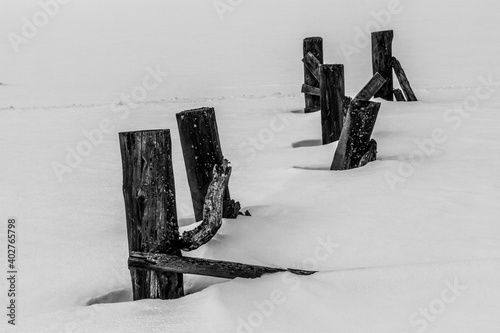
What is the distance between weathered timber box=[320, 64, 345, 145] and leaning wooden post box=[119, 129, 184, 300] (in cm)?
398

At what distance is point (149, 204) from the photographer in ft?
11.1

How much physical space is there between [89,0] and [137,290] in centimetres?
5558

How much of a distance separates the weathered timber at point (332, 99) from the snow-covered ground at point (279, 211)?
431 mm

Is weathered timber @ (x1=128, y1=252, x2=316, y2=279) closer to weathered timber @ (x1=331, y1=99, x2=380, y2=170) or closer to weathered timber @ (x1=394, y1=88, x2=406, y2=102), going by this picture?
weathered timber @ (x1=331, y1=99, x2=380, y2=170)

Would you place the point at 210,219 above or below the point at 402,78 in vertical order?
below

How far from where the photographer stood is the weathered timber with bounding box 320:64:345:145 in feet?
23.1

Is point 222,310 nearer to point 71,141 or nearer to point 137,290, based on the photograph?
point 137,290

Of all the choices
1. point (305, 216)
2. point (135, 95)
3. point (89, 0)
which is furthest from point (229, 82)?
point (89, 0)

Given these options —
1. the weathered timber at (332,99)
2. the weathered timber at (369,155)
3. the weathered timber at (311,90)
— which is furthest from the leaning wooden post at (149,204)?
the weathered timber at (311,90)

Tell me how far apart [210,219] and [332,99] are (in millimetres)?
3794

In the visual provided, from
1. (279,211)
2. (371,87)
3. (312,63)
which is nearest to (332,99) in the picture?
(371,87)

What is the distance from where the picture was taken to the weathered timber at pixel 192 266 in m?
3.28

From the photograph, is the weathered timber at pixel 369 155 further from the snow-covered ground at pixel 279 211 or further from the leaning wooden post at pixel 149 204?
the leaning wooden post at pixel 149 204

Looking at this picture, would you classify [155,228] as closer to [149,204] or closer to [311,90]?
[149,204]
